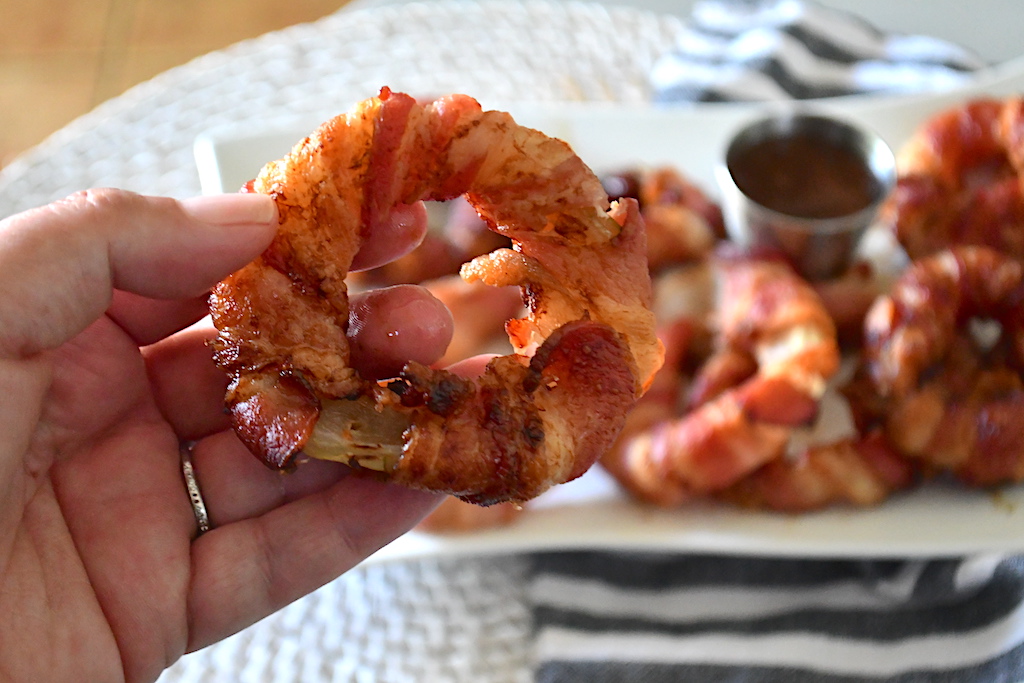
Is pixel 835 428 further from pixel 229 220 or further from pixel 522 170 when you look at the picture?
pixel 229 220

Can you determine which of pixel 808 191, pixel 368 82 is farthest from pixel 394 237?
pixel 368 82

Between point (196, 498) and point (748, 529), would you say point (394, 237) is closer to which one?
point (196, 498)

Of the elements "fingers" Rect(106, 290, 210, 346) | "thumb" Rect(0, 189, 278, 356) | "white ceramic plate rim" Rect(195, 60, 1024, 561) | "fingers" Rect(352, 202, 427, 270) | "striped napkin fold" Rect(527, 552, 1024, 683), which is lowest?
"striped napkin fold" Rect(527, 552, 1024, 683)

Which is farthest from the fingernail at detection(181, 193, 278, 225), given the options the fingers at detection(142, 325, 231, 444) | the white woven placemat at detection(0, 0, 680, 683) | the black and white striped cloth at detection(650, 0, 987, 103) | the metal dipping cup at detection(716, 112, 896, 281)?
the black and white striped cloth at detection(650, 0, 987, 103)

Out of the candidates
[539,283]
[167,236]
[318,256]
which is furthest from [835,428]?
[167,236]

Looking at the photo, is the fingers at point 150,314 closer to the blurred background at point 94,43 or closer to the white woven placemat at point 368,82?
the white woven placemat at point 368,82

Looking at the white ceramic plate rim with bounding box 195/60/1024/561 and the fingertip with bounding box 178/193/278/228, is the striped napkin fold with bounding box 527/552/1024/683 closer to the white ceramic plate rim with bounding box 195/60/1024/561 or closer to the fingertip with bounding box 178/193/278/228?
the white ceramic plate rim with bounding box 195/60/1024/561
